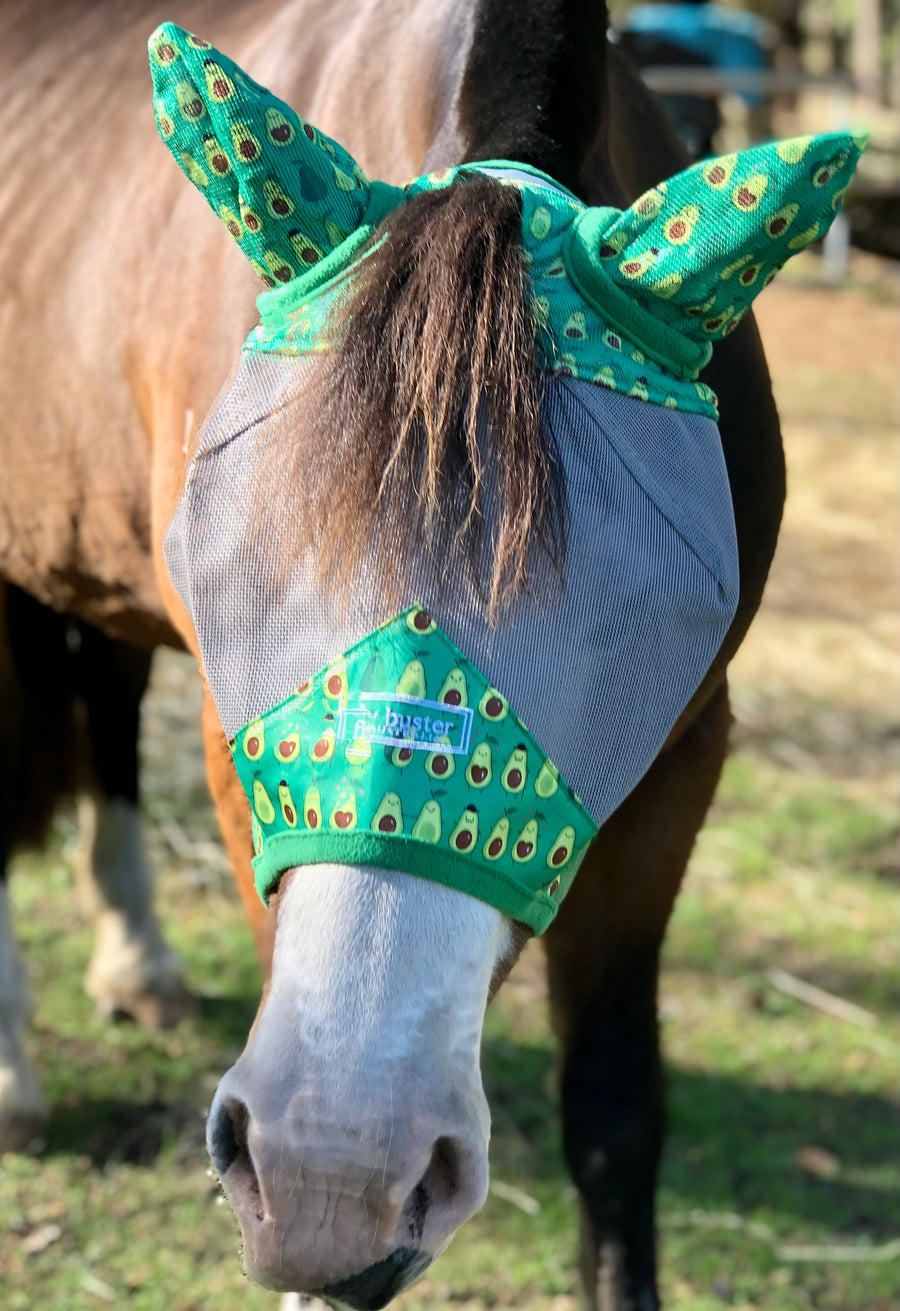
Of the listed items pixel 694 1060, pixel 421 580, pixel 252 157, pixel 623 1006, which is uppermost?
pixel 252 157

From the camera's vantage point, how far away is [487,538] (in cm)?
115

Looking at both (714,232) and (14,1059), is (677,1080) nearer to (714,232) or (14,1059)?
(14,1059)

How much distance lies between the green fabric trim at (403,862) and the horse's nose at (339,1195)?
0.61 feet

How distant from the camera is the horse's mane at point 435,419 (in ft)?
3.76

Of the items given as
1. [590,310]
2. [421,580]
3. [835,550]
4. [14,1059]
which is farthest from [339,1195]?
[835,550]

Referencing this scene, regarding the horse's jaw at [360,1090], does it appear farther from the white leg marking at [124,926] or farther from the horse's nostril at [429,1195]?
the white leg marking at [124,926]

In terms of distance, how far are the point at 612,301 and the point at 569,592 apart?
0.29 metres

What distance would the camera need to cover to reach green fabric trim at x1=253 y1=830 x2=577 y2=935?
111 centimetres

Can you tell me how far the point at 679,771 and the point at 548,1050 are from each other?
1.28 m

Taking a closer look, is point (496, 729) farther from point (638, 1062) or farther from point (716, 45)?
point (716, 45)

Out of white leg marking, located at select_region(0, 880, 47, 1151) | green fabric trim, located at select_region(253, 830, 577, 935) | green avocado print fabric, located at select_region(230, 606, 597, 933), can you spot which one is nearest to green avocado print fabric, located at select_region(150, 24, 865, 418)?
green avocado print fabric, located at select_region(230, 606, 597, 933)

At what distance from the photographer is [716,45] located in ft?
42.2

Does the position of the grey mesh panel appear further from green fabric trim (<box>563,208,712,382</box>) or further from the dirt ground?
the dirt ground

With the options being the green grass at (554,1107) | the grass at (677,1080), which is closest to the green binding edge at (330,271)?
the green grass at (554,1107)
